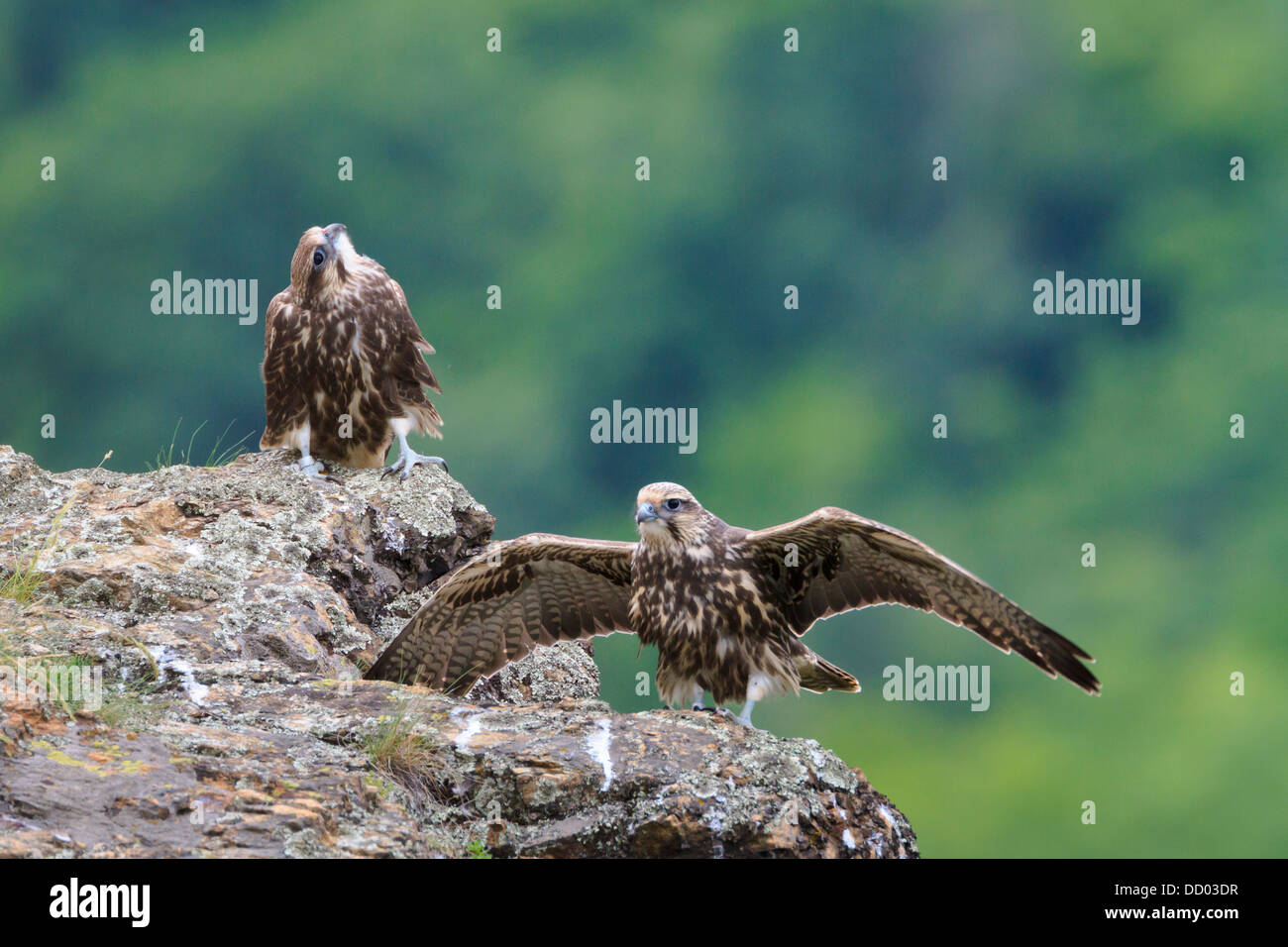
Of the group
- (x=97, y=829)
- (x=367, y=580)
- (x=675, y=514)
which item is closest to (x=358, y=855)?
(x=97, y=829)

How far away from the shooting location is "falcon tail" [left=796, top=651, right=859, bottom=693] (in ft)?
18.0

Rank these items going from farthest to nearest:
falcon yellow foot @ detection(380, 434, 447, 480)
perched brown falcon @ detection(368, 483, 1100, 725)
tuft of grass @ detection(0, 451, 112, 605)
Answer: falcon yellow foot @ detection(380, 434, 447, 480) < perched brown falcon @ detection(368, 483, 1100, 725) < tuft of grass @ detection(0, 451, 112, 605)

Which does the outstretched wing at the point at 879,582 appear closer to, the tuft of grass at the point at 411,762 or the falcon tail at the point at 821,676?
the falcon tail at the point at 821,676

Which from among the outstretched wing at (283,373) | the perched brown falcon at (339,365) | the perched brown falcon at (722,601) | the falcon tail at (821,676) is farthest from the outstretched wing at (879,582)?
the outstretched wing at (283,373)

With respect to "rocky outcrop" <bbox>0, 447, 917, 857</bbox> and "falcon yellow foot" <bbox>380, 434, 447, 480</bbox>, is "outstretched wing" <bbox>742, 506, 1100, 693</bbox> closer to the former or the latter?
"rocky outcrop" <bbox>0, 447, 917, 857</bbox>

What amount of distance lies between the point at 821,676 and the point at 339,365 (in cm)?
287

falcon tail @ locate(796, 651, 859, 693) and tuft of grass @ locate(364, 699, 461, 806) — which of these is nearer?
tuft of grass @ locate(364, 699, 461, 806)

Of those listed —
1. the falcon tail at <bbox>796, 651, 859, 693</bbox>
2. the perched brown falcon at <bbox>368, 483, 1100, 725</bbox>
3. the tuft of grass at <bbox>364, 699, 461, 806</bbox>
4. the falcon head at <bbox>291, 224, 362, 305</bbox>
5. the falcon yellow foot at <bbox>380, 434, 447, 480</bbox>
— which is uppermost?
the falcon head at <bbox>291, 224, 362, 305</bbox>

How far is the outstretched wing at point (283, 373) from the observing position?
6.90m

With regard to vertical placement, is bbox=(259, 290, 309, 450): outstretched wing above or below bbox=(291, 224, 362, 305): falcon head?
below

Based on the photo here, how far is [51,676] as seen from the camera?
3.81 meters

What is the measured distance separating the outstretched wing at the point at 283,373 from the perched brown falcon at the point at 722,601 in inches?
70.3

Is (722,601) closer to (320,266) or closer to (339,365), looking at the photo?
(339,365)

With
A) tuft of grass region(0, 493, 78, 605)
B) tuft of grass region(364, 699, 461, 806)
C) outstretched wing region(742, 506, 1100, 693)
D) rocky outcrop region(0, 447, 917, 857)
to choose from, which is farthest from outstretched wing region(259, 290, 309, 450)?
tuft of grass region(364, 699, 461, 806)
